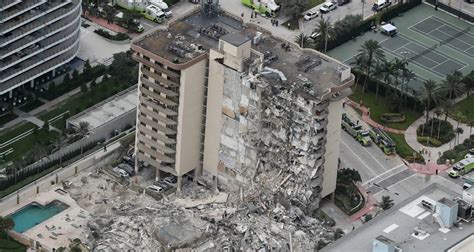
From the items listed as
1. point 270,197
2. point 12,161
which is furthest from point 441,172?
point 12,161

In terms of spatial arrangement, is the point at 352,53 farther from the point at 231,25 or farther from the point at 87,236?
the point at 87,236

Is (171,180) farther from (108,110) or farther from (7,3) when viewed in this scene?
(7,3)

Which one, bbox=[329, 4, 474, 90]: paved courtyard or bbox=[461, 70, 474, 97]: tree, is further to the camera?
bbox=[329, 4, 474, 90]: paved courtyard

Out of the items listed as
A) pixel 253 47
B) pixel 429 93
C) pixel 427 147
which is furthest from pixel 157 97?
pixel 429 93

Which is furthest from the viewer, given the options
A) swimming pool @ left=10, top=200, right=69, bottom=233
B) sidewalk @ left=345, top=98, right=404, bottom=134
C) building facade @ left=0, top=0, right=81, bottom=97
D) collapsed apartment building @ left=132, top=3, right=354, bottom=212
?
sidewalk @ left=345, top=98, right=404, bottom=134

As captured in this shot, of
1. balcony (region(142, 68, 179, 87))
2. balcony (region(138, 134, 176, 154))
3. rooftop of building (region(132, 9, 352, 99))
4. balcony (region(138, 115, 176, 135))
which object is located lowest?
balcony (region(138, 134, 176, 154))

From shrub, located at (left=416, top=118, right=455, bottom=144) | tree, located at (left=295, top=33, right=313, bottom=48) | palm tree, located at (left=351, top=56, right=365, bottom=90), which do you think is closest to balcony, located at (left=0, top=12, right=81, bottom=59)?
tree, located at (left=295, top=33, right=313, bottom=48)

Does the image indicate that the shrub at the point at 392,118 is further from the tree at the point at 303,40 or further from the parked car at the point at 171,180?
the parked car at the point at 171,180

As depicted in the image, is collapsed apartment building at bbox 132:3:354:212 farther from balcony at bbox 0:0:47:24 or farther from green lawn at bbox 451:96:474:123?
green lawn at bbox 451:96:474:123
